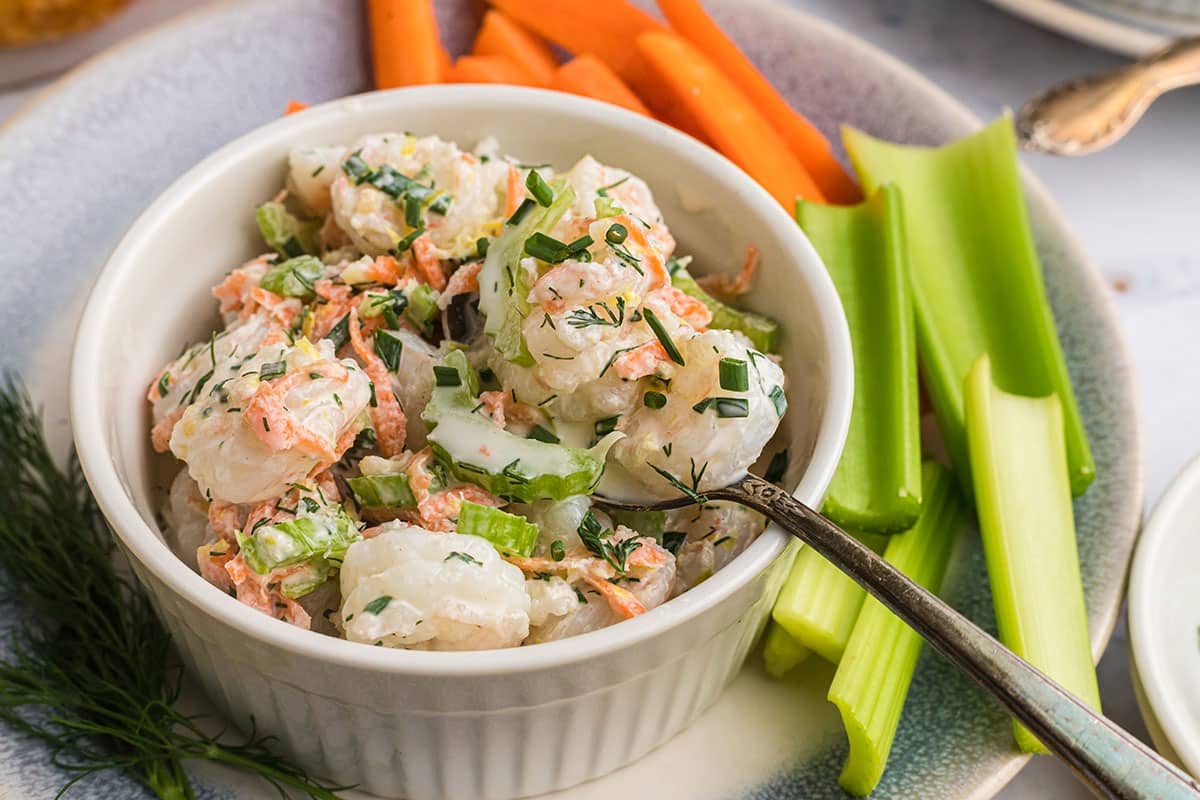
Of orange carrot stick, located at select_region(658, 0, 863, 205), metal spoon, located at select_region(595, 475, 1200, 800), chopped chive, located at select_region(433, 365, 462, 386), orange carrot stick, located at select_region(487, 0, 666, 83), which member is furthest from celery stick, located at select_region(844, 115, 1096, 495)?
chopped chive, located at select_region(433, 365, 462, 386)

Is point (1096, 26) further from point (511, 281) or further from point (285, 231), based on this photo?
point (285, 231)

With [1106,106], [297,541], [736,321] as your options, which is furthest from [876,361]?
[1106,106]

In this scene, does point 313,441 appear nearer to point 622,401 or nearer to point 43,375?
point 622,401

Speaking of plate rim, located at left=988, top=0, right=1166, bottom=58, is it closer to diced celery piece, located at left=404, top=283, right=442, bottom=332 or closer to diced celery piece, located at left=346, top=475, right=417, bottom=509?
diced celery piece, located at left=404, top=283, right=442, bottom=332

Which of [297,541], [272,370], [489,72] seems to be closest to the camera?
[297,541]

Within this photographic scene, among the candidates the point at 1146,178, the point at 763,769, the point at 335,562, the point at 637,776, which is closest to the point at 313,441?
the point at 335,562

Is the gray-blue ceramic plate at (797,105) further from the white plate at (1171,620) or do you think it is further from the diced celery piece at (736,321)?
the diced celery piece at (736,321)

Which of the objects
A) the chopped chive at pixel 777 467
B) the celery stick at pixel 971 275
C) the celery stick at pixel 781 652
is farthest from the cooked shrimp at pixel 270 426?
the celery stick at pixel 971 275
